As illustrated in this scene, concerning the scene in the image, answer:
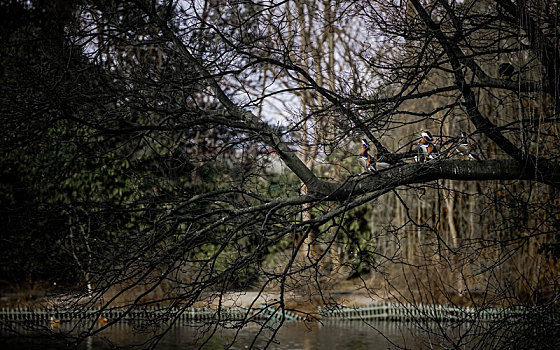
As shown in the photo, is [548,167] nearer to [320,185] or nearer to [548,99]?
[320,185]

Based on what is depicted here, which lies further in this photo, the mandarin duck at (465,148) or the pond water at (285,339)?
the pond water at (285,339)

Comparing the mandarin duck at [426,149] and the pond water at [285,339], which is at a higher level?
the mandarin duck at [426,149]

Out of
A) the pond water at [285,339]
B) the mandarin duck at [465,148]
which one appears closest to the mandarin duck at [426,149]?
the mandarin duck at [465,148]

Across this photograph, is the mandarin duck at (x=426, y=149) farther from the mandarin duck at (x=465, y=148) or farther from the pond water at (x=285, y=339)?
the pond water at (x=285, y=339)

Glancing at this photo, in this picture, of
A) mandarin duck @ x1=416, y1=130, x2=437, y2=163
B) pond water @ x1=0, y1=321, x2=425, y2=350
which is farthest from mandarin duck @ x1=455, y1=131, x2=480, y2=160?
pond water @ x1=0, y1=321, x2=425, y2=350

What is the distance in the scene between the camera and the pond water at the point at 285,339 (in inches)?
317

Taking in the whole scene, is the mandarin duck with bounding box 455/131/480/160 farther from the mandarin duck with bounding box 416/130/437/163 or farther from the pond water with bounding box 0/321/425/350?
the pond water with bounding box 0/321/425/350

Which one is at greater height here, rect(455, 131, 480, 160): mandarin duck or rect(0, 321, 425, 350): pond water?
rect(455, 131, 480, 160): mandarin duck

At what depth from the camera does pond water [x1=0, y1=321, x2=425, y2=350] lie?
26.4ft

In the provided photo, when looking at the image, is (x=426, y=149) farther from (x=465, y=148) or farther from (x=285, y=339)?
(x=285, y=339)

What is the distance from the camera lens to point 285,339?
855 centimetres

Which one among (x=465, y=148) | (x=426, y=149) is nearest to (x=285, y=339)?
(x=426, y=149)

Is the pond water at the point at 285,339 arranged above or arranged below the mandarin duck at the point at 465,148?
below

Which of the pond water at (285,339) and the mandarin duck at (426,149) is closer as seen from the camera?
the mandarin duck at (426,149)
